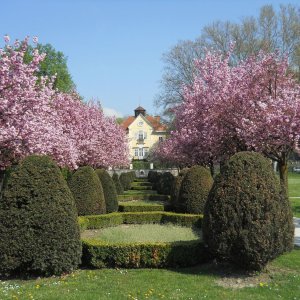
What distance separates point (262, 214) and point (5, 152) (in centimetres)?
640

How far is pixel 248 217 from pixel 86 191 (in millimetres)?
8251

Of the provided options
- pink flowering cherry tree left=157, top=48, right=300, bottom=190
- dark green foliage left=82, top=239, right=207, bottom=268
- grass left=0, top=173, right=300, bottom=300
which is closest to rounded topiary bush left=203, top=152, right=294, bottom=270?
grass left=0, top=173, right=300, bottom=300

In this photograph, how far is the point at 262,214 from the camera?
754 cm

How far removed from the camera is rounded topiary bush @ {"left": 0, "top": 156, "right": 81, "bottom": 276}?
295 inches

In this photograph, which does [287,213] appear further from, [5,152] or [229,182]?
[5,152]

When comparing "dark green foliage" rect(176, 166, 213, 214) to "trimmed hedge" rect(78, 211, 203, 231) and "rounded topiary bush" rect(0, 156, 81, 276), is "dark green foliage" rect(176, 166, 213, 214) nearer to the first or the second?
"trimmed hedge" rect(78, 211, 203, 231)

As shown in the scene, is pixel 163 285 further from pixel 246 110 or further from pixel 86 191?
pixel 86 191

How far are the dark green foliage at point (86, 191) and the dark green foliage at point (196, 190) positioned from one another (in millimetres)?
3196

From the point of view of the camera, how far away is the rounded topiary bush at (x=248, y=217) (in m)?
7.44

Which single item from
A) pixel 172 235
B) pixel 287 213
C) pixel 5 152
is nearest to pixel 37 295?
pixel 287 213

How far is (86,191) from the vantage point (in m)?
14.9

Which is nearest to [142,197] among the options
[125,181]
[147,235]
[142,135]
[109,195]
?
[109,195]

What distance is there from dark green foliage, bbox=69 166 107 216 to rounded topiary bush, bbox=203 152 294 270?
24.7ft

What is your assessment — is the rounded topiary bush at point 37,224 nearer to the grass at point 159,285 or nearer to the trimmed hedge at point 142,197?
the grass at point 159,285
